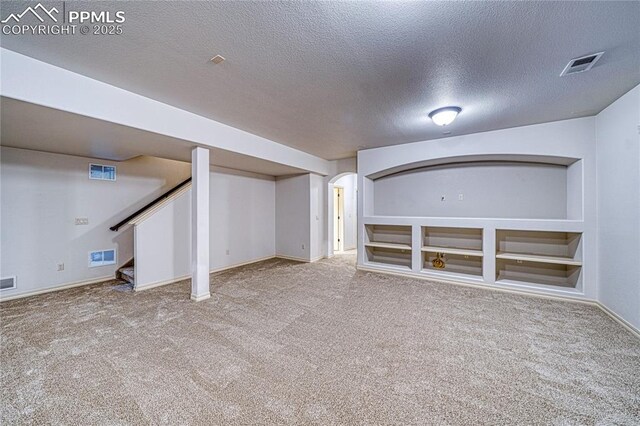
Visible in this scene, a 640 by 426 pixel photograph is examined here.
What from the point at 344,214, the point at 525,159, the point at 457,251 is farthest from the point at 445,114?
the point at 344,214

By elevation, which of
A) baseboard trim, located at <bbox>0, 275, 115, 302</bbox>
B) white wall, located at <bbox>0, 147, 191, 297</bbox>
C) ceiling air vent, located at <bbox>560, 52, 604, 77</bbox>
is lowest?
baseboard trim, located at <bbox>0, 275, 115, 302</bbox>

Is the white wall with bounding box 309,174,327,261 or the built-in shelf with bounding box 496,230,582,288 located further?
the white wall with bounding box 309,174,327,261

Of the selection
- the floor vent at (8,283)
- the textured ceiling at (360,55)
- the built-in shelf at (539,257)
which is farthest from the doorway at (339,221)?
the floor vent at (8,283)

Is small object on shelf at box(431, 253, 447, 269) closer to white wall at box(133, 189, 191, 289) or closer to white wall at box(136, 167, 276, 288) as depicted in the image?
white wall at box(136, 167, 276, 288)

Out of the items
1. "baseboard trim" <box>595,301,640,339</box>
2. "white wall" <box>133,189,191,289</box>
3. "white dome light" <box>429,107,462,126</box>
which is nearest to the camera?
"baseboard trim" <box>595,301,640,339</box>

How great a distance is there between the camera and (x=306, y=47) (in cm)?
193

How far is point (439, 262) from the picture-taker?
188 inches

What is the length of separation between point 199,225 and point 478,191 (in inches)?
193

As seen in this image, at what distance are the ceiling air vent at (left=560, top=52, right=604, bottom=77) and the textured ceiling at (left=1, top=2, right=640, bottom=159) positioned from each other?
0.25 ft

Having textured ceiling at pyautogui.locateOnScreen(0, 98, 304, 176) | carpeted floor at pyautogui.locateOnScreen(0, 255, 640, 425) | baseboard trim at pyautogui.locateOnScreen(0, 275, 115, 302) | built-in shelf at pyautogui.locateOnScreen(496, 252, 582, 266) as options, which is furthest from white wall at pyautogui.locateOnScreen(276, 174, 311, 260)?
built-in shelf at pyautogui.locateOnScreen(496, 252, 582, 266)

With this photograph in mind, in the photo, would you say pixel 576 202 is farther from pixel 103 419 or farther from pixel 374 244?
pixel 103 419

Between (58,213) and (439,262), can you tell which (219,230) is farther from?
(439,262)

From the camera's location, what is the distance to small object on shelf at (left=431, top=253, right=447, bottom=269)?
15.6 feet

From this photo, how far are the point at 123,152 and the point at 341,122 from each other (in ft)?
11.6
